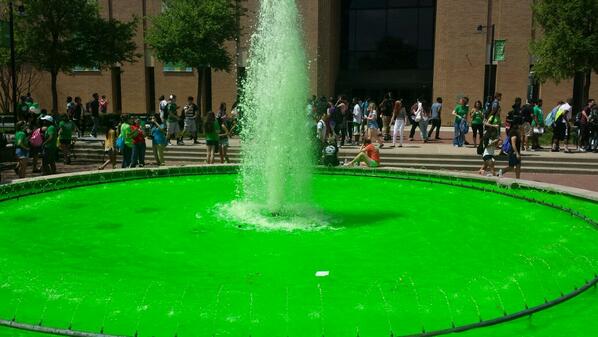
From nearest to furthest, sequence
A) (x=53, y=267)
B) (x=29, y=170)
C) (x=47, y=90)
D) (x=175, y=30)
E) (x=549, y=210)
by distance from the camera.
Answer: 1. (x=53, y=267)
2. (x=549, y=210)
3. (x=29, y=170)
4. (x=175, y=30)
5. (x=47, y=90)

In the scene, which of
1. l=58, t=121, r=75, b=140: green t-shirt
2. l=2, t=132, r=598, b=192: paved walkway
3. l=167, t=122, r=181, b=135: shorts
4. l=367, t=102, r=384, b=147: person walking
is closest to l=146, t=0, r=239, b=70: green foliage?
l=167, t=122, r=181, b=135: shorts

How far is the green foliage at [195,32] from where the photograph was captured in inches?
1184

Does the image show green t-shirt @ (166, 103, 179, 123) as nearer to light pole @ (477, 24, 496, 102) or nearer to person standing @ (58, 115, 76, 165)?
person standing @ (58, 115, 76, 165)

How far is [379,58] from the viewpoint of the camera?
44.5 m

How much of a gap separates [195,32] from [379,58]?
61.1ft

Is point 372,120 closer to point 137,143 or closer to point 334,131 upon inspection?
point 334,131

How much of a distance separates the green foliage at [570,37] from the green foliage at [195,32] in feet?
52.4

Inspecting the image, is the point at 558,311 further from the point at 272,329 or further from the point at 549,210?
Answer: the point at 549,210

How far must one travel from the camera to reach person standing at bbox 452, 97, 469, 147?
22.3 meters

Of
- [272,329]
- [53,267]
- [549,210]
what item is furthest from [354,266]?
[549,210]

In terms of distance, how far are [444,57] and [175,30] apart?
16.8m

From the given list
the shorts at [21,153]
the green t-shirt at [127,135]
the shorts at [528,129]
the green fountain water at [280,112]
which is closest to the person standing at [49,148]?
the shorts at [21,153]

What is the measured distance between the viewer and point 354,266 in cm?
806

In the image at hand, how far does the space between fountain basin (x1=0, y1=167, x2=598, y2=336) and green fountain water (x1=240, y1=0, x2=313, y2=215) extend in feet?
3.23
